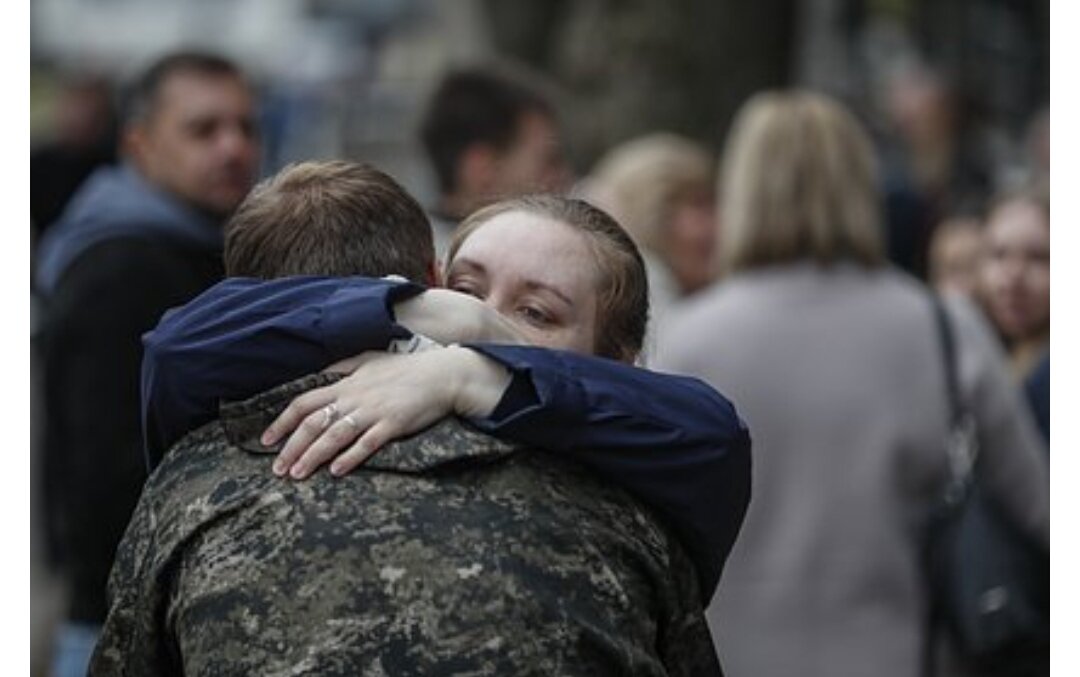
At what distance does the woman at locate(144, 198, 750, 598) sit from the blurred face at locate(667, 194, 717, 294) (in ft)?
14.5

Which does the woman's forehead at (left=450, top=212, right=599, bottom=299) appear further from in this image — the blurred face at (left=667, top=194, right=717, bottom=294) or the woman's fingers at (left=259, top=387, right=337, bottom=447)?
the blurred face at (left=667, top=194, right=717, bottom=294)

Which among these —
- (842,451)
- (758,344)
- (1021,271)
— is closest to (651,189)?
(1021,271)

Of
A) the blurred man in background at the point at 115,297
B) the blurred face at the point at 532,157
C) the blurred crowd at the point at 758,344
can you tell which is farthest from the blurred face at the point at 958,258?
the blurred man in background at the point at 115,297

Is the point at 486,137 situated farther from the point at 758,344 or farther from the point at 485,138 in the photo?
the point at 758,344

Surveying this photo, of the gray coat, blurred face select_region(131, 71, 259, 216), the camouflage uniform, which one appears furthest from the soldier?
the gray coat

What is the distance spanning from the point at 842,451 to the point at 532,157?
1062 millimetres

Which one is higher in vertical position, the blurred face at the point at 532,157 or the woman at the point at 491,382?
the woman at the point at 491,382

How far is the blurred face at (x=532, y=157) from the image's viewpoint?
6223 mm

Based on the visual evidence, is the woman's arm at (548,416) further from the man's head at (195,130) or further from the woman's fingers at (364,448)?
the man's head at (195,130)

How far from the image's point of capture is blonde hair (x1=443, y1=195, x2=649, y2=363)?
324cm

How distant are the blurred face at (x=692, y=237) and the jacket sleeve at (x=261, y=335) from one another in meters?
4.64

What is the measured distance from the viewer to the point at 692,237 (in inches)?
305

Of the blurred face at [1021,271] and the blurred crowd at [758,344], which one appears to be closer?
the blurred crowd at [758,344]
